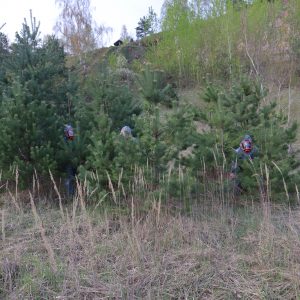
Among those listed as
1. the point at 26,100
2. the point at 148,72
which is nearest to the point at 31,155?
the point at 26,100

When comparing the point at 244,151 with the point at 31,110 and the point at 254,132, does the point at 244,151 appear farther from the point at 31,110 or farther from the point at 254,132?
the point at 31,110

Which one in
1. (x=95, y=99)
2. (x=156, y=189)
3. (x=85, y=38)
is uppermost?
(x=85, y=38)

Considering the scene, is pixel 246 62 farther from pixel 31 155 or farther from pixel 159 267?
pixel 159 267

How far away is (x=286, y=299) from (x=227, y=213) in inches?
66.9

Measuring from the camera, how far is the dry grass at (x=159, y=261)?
3051mm

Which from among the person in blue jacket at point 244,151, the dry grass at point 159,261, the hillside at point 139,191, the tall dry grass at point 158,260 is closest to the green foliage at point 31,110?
the hillside at point 139,191

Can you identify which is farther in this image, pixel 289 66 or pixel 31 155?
pixel 289 66

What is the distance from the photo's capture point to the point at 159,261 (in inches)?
135

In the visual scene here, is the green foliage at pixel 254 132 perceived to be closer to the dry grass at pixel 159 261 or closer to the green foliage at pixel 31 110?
the dry grass at pixel 159 261

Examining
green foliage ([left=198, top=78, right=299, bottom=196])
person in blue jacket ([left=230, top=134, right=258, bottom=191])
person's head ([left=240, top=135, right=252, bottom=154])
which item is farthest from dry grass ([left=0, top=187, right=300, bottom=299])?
person's head ([left=240, top=135, right=252, bottom=154])

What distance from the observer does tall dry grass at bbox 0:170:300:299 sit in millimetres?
3053

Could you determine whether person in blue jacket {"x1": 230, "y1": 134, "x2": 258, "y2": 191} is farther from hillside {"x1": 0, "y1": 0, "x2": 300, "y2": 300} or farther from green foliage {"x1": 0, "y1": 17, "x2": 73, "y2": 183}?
green foliage {"x1": 0, "y1": 17, "x2": 73, "y2": 183}

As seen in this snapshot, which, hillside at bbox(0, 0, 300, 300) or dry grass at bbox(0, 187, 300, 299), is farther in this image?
hillside at bbox(0, 0, 300, 300)

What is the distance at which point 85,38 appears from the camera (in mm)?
21578
